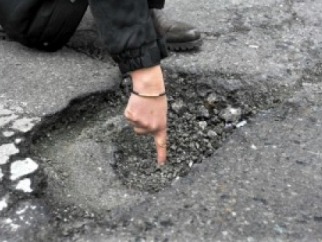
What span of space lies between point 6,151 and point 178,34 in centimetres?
96

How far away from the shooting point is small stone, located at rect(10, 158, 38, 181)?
5.05 ft

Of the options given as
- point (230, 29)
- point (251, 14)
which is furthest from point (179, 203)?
point (251, 14)

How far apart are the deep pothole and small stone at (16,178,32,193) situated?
0.19 feet

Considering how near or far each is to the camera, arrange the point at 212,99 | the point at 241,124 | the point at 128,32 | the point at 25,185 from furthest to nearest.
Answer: the point at 212,99, the point at 241,124, the point at 25,185, the point at 128,32

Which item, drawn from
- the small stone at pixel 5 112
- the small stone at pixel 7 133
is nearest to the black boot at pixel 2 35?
the small stone at pixel 5 112

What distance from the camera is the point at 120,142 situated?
1.73 m

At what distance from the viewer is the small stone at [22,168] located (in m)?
1.54

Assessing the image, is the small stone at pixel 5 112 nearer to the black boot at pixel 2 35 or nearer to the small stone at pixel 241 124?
the black boot at pixel 2 35

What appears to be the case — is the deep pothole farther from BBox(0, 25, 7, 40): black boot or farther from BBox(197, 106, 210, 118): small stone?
BBox(0, 25, 7, 40): black boot

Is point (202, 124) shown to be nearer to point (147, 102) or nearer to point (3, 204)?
point (147, 102)

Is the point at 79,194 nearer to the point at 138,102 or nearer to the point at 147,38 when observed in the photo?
the point at 138,102

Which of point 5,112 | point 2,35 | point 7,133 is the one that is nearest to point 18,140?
A: point 7,133

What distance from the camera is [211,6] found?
2.67m

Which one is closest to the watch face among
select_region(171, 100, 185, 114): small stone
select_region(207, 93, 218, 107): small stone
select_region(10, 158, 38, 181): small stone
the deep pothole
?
the deep pothole
